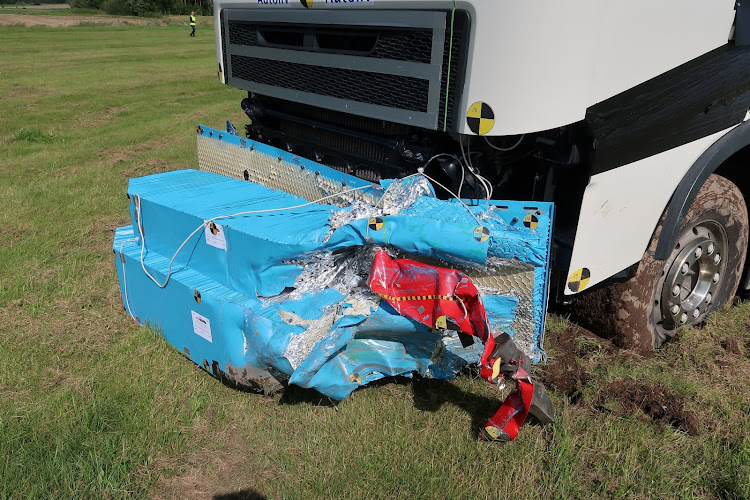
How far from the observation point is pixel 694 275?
3.50 metres

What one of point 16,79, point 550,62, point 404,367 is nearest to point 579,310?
point 404,367

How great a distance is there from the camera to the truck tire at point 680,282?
123 inches

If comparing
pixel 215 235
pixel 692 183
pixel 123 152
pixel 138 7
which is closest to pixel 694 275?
pixel 692 183

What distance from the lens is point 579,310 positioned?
334 centimetres

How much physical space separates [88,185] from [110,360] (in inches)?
145

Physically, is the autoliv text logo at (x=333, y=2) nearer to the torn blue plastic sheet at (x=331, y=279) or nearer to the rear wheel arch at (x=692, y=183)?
the torn blue plastic sheet at (x=331, y=279)

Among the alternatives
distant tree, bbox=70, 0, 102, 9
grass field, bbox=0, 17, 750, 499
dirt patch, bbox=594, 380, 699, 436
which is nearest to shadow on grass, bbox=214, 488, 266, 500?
grass field, bbox=0, 17, 750, 499

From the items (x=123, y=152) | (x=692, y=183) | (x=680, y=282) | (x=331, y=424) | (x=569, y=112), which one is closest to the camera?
(x=569, y=112)

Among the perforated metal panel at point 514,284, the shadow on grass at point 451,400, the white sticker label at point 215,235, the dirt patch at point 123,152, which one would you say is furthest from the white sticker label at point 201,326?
the dirt patch at point 123,152

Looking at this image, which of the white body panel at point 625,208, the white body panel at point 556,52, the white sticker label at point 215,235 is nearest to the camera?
the white body panel at point 556,52

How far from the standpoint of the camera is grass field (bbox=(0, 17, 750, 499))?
2.41 metres

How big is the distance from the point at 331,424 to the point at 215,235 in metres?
1.04

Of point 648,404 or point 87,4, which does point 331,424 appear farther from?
point 87,4

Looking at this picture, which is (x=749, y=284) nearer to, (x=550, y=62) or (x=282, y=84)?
(x=550, y=62)
